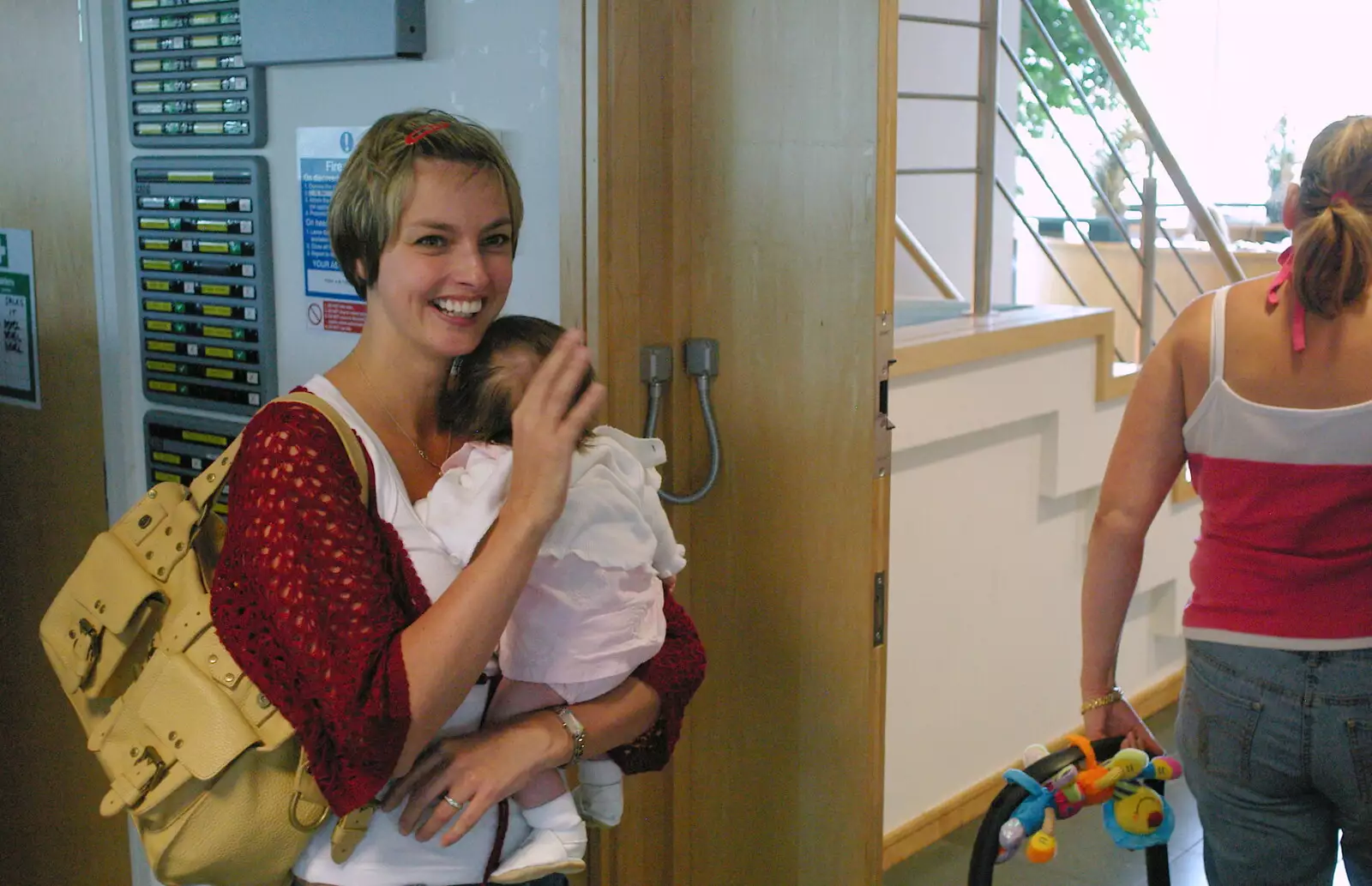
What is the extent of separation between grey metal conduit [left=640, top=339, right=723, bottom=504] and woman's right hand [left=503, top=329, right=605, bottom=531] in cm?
75

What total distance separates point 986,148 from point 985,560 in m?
1.09

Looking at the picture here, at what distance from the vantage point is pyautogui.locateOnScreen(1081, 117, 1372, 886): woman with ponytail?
5.82 ft

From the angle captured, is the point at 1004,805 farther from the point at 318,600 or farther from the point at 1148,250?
the point at 1148,250

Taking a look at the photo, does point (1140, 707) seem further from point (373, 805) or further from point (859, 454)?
point (373, 805)

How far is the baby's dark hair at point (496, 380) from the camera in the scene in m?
1.41

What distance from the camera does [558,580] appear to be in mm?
1400

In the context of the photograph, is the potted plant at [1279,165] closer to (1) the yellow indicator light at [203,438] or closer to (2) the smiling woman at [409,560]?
(1) the yellow indicator light at [203,438]

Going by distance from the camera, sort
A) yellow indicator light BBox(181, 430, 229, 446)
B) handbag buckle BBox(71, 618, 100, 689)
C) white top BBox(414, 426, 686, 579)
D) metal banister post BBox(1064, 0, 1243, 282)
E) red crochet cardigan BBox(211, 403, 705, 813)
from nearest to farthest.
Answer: red crochet cardigan BBox(211, 403, 705, 813), white top BBox(414, 426, 686, 579), handbag buckle BBox(71, 618, 100, 689), yellow indicator light BBox(181, 430, 229, 446), metal banister post BBox(1064, 0, 1243, 282)

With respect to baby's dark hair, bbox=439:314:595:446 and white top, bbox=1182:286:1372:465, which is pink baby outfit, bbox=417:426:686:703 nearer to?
baby's dark hair, bbox=439:314:595:446

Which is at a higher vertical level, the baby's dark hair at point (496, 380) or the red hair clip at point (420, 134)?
the red hair clip at point (420, 134)

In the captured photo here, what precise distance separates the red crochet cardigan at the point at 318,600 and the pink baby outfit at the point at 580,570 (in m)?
0.10

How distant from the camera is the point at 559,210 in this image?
1.96 meters

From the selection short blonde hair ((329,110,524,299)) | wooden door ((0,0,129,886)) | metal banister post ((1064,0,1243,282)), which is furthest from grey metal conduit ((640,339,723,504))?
metal banister post ((1064,0,1243,282))

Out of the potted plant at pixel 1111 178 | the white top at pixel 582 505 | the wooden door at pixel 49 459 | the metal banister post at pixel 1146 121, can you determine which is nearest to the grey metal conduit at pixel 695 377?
the white top at pixel 582 505
